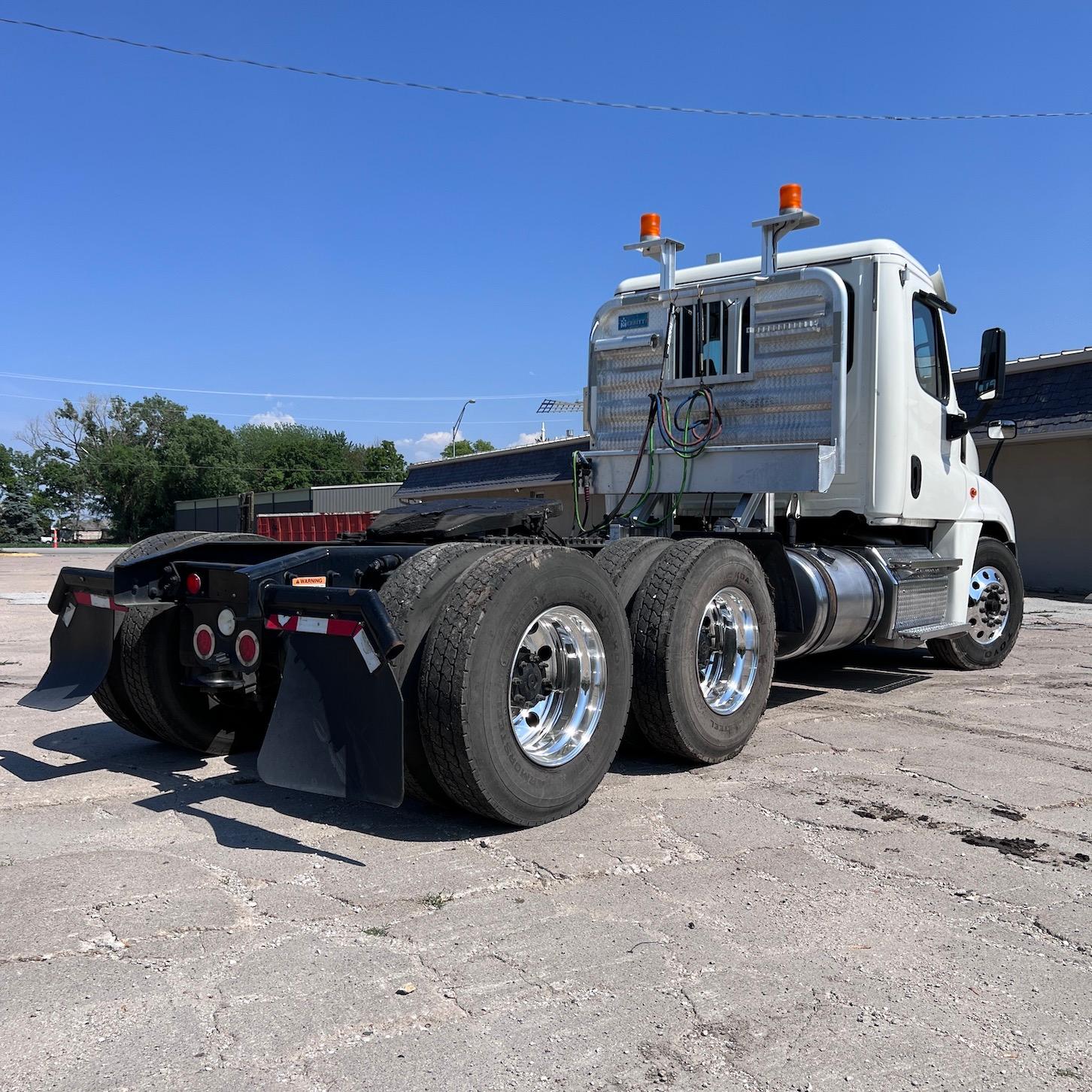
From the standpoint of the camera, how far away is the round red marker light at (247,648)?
4543mm

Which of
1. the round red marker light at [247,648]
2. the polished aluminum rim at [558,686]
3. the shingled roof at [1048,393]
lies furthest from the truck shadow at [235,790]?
the shingled roof at [1048,393]

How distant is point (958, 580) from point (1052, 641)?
3.38 m

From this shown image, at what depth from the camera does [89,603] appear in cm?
509

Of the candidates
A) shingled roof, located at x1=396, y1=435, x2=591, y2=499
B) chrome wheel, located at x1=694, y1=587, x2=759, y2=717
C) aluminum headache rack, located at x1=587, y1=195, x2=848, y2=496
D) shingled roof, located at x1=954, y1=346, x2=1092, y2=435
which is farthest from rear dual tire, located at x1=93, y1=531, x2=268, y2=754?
shingled roof, located at x1=396, y1=435, x2=591, y2=499

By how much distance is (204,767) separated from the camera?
5387 mm

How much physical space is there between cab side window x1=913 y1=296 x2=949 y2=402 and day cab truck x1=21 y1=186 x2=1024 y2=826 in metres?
0.03

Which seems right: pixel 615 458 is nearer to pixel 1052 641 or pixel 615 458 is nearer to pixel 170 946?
pixel 170 946

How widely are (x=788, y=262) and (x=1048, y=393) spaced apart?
10656mm

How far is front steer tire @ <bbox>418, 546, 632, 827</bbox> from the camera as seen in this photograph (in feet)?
12.7

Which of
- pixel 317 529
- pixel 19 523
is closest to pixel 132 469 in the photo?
pixel 19 523

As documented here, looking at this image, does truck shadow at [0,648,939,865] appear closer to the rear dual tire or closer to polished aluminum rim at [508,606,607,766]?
the rear dual tire

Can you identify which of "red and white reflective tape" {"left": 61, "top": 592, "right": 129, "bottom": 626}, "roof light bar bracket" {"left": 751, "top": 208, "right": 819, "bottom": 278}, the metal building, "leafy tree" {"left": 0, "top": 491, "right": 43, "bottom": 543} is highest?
"roof light bar bracket" {"left": 751, "top": 208, "right": 819, "bottom": 278}

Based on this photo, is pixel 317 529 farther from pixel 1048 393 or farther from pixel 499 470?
pixel 1048 393

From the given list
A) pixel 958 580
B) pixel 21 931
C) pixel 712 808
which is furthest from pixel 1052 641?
pixel 21 931
